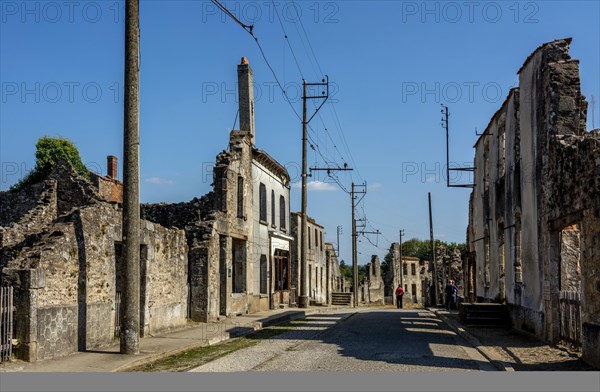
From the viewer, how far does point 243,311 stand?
1110 inches

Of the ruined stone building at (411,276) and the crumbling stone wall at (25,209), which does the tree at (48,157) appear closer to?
the crumbling stone wall at (25,209)

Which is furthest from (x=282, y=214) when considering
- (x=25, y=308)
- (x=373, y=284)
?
(x=373, y=284)

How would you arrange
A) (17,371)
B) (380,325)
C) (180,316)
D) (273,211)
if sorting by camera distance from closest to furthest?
(17,371) → (180,316) → (380,325) → (273,211)

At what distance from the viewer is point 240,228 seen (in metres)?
28.1

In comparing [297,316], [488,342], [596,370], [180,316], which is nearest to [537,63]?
[488,342]

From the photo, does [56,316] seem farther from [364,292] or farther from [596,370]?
[364,292]

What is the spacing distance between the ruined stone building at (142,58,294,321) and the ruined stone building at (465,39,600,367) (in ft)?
31.2

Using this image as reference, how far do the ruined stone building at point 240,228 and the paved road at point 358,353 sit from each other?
13.4ft

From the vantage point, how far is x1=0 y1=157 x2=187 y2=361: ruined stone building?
12312 mm

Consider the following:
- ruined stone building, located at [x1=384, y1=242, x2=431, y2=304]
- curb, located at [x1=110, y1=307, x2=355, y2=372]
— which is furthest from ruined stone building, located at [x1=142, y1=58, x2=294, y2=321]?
ruined stone building, located at [x1=384, y1=242, x2=431, y2=304]

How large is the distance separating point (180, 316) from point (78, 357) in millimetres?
7135

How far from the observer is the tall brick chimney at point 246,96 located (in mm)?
32000

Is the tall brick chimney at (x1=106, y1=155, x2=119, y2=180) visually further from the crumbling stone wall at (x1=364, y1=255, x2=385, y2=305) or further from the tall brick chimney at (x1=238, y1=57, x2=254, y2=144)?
the crumbling stone wall at (x1=364, y1=255, x2=385, y2=305)

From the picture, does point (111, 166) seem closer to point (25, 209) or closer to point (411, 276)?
point (25, 209)
